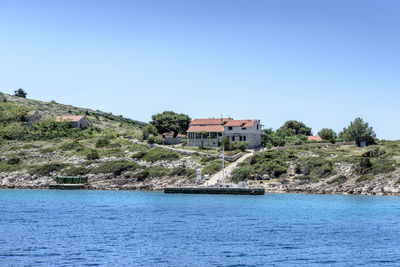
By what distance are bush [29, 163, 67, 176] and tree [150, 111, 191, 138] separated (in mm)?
38926

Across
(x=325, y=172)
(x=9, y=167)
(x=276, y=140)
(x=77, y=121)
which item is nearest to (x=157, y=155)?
(x=9, y=167)

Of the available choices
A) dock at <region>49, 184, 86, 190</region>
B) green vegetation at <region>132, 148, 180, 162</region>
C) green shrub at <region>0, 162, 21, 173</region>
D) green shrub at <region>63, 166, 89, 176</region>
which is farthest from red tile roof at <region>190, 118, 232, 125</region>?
green shrub at <region>0, 162, 21, 173</region>

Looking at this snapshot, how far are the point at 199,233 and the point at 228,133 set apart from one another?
3688 inches

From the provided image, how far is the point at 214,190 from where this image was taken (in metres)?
100

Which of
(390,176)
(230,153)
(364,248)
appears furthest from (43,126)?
(364,248)

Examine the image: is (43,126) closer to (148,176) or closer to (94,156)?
(94,156)

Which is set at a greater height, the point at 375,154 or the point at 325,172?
the point at 375,154

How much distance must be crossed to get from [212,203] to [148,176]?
125 ft

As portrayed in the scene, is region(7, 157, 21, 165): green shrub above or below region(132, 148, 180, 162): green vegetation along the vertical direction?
below

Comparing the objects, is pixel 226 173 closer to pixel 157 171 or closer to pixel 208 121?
pixel 157 171

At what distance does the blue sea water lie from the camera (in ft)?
124

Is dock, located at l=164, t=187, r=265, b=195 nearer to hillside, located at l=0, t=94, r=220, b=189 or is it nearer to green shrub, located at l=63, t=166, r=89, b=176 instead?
hillside, located at l=0, t=94, r=220, b=189

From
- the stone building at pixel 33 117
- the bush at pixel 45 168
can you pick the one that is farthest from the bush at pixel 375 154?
the stone building at pixel 33 117

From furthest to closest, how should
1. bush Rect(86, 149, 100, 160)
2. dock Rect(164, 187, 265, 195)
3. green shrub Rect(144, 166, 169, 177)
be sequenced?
1. bush Rect(86, 149, 100, 160)
2. green shrub Rect(144, 166, 169, 177)
3. dock Rect(164, 187, 265, 195)
